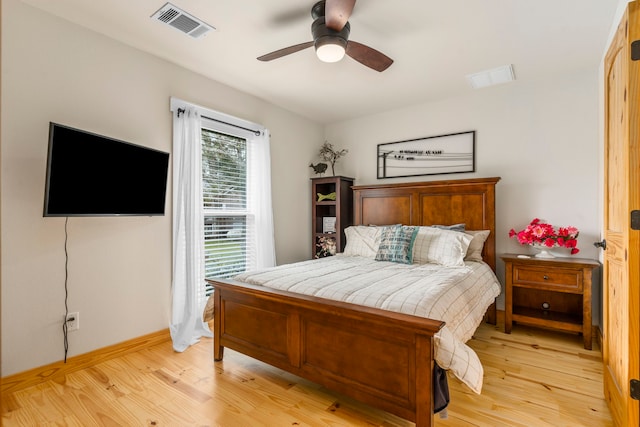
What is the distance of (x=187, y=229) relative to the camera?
3342 millimetres

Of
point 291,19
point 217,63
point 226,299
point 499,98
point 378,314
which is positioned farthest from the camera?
point 499,98

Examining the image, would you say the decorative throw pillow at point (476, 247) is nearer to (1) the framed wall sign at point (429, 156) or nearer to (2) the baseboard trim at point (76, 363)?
(1) the framed wall sign at point (429, 156)

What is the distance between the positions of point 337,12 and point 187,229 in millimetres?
2207

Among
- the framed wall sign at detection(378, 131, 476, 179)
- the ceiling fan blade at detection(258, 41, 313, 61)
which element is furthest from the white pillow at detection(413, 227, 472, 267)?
the ceiling fan blade at detection(258, 41, 313, 61)

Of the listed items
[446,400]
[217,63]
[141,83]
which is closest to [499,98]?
[217,63]

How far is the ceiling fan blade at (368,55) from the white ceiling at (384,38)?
244 mm

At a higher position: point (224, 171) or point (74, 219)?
point (224, 171)

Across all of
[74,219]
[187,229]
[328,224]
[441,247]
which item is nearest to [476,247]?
[441,247]

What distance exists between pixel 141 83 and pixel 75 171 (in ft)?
3.46

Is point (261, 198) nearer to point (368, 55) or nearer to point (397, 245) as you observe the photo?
point (397, 245)

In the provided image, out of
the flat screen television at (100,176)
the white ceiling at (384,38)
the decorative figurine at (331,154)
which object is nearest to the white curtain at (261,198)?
the white ceiling at (384,38)

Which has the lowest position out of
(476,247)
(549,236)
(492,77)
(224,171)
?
(476,247)

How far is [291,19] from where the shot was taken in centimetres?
265

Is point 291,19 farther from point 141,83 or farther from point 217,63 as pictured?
point 141,83
